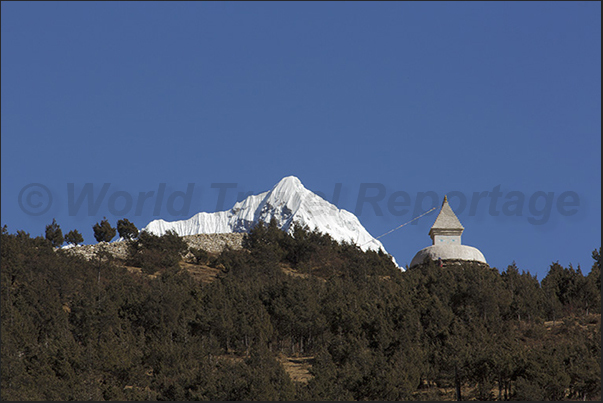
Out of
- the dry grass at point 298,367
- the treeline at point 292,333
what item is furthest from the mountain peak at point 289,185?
the dry grass at point 298,367

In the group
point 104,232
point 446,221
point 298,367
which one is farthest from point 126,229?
point 298,367

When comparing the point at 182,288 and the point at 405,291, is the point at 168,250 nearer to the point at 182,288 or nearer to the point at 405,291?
the point at 182,288

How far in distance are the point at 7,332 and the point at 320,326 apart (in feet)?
47.7

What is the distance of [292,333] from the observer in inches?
1781

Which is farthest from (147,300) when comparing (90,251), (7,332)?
(90,251)

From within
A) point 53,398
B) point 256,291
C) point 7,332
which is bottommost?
point 53,398

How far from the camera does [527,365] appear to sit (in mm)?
34750

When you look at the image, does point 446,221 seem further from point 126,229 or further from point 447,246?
point 126,229

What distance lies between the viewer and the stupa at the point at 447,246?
182ft

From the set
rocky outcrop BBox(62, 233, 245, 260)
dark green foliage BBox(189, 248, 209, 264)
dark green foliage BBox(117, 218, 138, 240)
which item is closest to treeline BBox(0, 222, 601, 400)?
dark green foliage BBox(189, 248, 209, 264)

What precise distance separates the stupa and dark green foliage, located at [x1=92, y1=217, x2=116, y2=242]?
32413 mm

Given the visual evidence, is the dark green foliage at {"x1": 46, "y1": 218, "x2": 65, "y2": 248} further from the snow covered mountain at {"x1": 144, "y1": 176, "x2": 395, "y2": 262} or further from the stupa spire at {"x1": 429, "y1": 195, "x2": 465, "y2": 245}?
the snow covered mountain at {"x1": 144, "y1": 176, "x2": 395, "y2": 262}

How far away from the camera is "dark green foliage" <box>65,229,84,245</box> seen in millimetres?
75750

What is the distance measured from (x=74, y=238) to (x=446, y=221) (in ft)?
110
